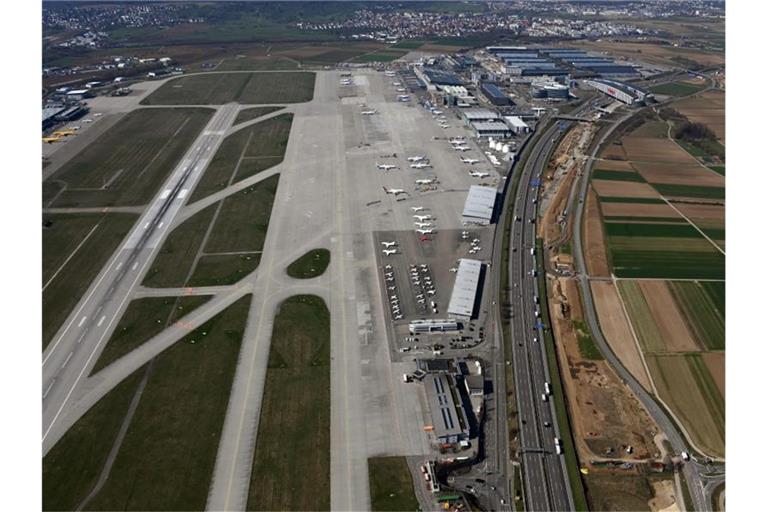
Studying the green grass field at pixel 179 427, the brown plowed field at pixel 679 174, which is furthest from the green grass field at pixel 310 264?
the brown plowed field at pixel 679 174

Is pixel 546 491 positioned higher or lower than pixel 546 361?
lower

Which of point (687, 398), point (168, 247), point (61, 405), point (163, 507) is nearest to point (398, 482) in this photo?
point (163, 507)

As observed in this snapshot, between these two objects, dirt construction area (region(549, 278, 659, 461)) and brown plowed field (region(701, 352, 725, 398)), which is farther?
brown plowed field (region(701, 352, 725, 398))

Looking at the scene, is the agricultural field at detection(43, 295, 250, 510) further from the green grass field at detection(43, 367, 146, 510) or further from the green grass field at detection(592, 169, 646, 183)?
the green grass field at detection(592, 169, 646, 183)

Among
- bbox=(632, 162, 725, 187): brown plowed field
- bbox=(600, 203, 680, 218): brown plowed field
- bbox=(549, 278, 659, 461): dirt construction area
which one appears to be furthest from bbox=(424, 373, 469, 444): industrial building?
bbox=(632, 162, 725, 187): brown plowed field

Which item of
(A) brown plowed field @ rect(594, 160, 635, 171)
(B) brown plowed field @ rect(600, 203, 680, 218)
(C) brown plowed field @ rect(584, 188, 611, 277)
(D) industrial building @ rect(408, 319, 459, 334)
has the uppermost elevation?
(A) brown plowed field @ rect(594, 160, 635, 171)

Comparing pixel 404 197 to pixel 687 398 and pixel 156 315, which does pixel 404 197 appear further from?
pixel 687 398
